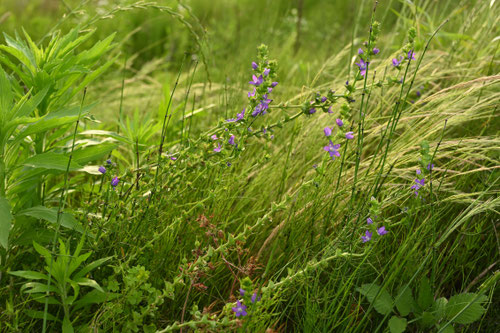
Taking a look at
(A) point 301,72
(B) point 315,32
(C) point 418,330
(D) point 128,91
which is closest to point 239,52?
(A) point 301,72

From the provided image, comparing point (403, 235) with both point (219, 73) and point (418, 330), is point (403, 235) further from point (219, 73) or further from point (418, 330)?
point (219, 73)

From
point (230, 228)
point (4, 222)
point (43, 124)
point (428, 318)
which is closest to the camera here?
point (4, 222)

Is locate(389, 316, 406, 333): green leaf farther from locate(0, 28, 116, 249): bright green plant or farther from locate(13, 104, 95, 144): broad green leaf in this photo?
locate(13, 104, 95, 144): broad green leaf

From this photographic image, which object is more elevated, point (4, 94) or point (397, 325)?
point (4, 94)

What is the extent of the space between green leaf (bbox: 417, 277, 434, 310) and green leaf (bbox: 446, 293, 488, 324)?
2.3 inches

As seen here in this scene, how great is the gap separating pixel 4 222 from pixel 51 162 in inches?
9.1

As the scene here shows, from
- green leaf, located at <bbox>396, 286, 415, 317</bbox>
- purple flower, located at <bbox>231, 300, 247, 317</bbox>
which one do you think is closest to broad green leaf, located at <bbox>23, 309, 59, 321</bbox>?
purple flower, located at <bbox>231, 300, 247, 317</bbox>

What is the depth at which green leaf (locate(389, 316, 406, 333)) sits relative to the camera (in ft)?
5.05

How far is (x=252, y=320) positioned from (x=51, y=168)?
771 millimetres

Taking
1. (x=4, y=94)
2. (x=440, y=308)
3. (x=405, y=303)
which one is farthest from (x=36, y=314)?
(x=440, y=308)

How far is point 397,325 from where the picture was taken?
1553mm

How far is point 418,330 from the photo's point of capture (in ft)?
5.51

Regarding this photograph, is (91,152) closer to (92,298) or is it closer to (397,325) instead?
(92,298)

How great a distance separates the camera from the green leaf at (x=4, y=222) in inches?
54.0
